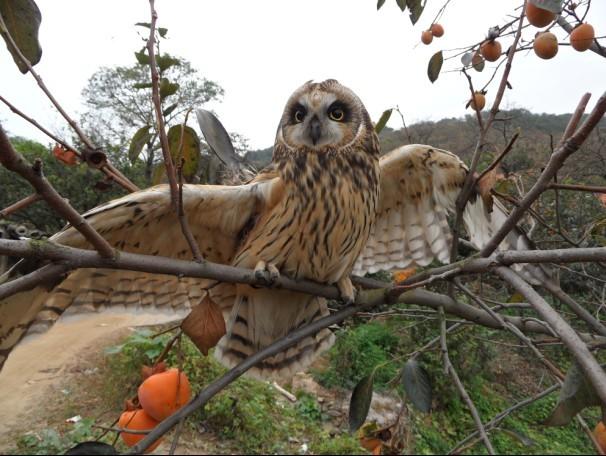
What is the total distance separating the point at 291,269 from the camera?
154cm

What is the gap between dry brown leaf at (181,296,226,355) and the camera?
3.18ft

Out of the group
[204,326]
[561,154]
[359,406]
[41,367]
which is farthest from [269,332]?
[41,367]

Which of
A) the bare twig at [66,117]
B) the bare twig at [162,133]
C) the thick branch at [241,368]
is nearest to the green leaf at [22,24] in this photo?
the bare twig at [66,117]

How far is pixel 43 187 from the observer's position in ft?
1.96

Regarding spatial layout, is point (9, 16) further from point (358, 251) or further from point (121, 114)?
point (121, 114)

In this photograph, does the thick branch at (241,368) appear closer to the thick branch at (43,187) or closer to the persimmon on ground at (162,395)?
the persimmon on ground at (162,395)

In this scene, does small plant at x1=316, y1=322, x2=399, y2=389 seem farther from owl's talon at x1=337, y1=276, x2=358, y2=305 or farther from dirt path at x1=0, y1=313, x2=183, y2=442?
owl's talon at x1=337, y1=276, x2=358, y2=305

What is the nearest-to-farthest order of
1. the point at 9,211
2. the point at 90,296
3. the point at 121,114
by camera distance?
the point at 9,211
the point at 90,296
the point at 121,114

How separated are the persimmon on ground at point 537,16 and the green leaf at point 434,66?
1.30 feet

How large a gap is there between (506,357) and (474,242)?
6697 mm

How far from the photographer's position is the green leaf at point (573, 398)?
0.66 metres

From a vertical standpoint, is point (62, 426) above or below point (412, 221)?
below

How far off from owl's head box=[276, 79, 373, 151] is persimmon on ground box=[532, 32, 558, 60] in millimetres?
673

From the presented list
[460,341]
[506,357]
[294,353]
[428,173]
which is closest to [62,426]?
[294,353]
